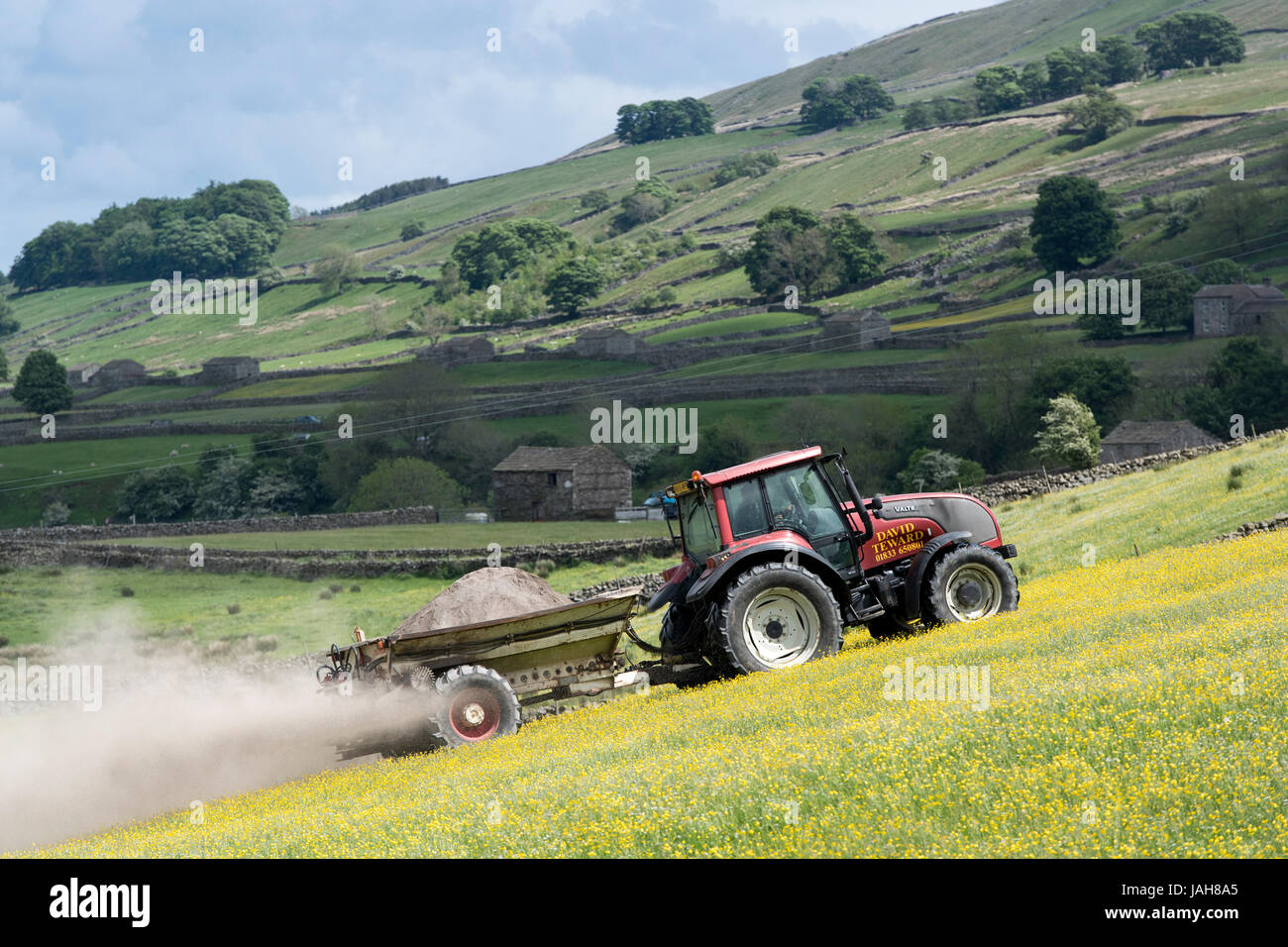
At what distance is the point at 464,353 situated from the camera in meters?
126

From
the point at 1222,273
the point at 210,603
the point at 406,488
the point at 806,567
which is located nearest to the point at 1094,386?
the point at 1222,273

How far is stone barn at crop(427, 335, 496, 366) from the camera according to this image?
125125 mm

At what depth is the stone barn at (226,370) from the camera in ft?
422

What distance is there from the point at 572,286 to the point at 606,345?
5019 centimetres

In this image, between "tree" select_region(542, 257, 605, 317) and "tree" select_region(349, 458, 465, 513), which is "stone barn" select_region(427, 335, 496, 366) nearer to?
"tree" select_region(542, 257, 605, 317)

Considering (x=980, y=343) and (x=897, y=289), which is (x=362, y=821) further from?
(x=897, y=289)

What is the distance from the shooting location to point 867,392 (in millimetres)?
84250

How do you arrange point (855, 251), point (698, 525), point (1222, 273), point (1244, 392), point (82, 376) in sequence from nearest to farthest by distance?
point (698, 525), point (1244, 392), point (1222, 273), point (82, 376), point (855, 251)

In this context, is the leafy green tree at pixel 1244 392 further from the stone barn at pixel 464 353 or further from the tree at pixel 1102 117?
the tree at pixel 1102 117

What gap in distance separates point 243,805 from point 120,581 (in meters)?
41.3

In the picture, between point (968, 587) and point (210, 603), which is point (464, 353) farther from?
point (968, 587)

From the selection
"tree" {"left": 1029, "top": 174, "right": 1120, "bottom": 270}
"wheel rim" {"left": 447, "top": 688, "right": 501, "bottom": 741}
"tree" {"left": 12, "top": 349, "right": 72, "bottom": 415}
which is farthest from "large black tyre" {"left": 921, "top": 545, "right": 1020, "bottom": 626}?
"tree" {"left": 12, "top": 349, "right": 72, "bottom": 415}

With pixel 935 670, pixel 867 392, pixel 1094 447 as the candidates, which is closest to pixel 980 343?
pixel 867 392

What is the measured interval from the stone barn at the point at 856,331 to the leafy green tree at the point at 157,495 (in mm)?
54142
